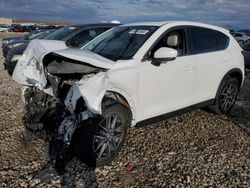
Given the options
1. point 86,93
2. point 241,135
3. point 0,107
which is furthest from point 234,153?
point 0,107

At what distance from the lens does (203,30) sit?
5445mm

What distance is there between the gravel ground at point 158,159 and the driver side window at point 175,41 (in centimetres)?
142

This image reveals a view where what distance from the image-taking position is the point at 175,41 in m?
4.86

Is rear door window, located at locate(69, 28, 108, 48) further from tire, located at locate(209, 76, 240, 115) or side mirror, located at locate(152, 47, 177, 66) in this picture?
side mirror, located at locate(152, 47, 177, 66)

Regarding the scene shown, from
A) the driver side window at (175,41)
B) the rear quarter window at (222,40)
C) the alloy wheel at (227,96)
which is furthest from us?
the alloy wheel at (227,96)

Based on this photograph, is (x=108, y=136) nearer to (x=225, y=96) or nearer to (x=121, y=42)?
(x=121, y=42)

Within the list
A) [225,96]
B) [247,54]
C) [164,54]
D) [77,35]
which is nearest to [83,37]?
[77,35]

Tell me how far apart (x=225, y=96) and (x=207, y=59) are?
114cm

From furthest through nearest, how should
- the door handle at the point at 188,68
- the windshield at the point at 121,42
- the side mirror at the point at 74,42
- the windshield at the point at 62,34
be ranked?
the windshield at the point at 62,34 → the side mirror at the point at 74,42 → the door handle at the point at 188,68 → the windshield at the point at 121,42

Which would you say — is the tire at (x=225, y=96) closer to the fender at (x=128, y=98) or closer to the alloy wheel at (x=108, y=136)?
the fender at (x=128, y=98)

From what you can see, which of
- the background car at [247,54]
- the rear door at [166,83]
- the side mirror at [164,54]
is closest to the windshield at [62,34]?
the rear door at [166,83]

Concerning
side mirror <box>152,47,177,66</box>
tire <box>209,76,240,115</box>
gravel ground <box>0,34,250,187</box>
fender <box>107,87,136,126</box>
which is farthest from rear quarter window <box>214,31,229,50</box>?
fender <box>107,87,136,126</box>

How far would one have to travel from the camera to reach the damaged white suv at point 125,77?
3.73 meters

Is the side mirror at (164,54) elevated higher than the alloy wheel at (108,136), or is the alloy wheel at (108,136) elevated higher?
A: the side mirror at (164,54)
